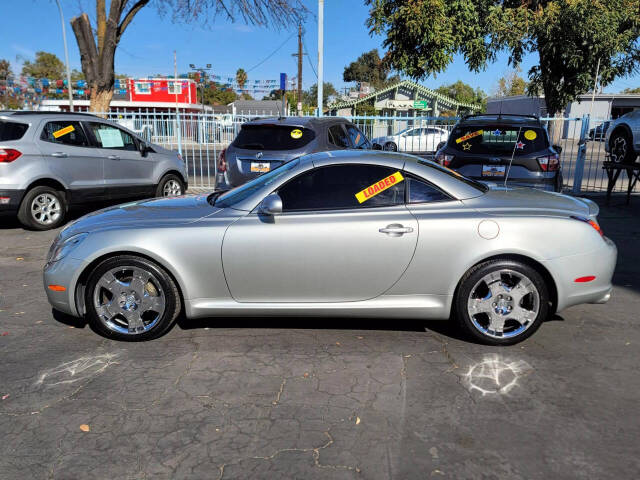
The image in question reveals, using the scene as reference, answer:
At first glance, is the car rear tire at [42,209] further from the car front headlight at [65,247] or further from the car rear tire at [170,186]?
the car front headlight at [65,247]

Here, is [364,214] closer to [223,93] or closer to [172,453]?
[172,453]

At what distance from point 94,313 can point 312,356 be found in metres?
1.74

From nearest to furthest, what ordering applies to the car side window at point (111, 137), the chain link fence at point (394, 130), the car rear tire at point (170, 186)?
the car side window at point (111, 137), the car rear tire at point (170, 186), the chain link fence at point (394, 130)

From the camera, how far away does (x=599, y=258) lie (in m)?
4.09

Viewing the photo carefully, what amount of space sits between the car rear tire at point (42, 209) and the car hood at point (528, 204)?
6717 millimetres

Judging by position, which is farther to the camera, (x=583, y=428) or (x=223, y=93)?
(x=223, y=93)

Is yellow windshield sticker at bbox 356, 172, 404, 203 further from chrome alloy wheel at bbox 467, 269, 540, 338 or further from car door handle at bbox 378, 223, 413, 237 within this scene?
chrome alloy wheel at bbox 467, 269, 540, 338

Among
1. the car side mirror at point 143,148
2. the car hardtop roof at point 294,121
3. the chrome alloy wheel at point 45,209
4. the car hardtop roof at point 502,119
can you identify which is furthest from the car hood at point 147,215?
the car side mirror at point 143,148

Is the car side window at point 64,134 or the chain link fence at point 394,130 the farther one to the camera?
the chain link fence at point 394,130

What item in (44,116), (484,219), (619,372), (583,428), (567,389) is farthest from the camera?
(44,116)

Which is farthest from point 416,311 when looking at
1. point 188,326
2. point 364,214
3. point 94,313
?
point 94,313

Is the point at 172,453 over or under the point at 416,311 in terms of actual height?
under

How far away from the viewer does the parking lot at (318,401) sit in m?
2.74

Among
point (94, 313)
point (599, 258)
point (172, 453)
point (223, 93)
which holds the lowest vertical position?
point (172, 453)
